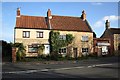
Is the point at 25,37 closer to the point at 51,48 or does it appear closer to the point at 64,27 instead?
the point at 51,48

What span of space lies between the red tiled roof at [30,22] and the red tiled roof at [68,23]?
2.03 metres

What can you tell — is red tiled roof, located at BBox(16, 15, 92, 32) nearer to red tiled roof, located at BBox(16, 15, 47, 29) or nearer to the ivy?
red tiled roof, located at BBox(16, 15, 47, 29)

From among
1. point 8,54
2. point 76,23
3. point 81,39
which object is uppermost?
point 76,23

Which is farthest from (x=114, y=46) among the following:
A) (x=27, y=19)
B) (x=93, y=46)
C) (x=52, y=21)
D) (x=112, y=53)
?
(x=27, y=19)

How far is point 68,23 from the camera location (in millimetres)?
45469

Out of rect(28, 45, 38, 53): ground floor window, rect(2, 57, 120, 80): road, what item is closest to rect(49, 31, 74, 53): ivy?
rect(28, 45, 38, 53): ground floor window

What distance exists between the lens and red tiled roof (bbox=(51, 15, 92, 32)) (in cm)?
4377

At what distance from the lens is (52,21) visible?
44.6 meters

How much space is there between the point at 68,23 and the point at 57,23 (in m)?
2.40

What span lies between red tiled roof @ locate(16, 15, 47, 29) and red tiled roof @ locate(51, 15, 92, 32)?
2.03m

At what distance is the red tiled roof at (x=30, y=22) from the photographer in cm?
4122

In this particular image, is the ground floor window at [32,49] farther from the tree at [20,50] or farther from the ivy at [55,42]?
the ivy at [55,42]

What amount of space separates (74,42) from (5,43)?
13.8 m

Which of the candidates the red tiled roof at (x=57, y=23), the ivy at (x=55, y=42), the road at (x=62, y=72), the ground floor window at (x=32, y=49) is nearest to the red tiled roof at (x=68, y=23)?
the red tiled roof at (x=57, y=23)
